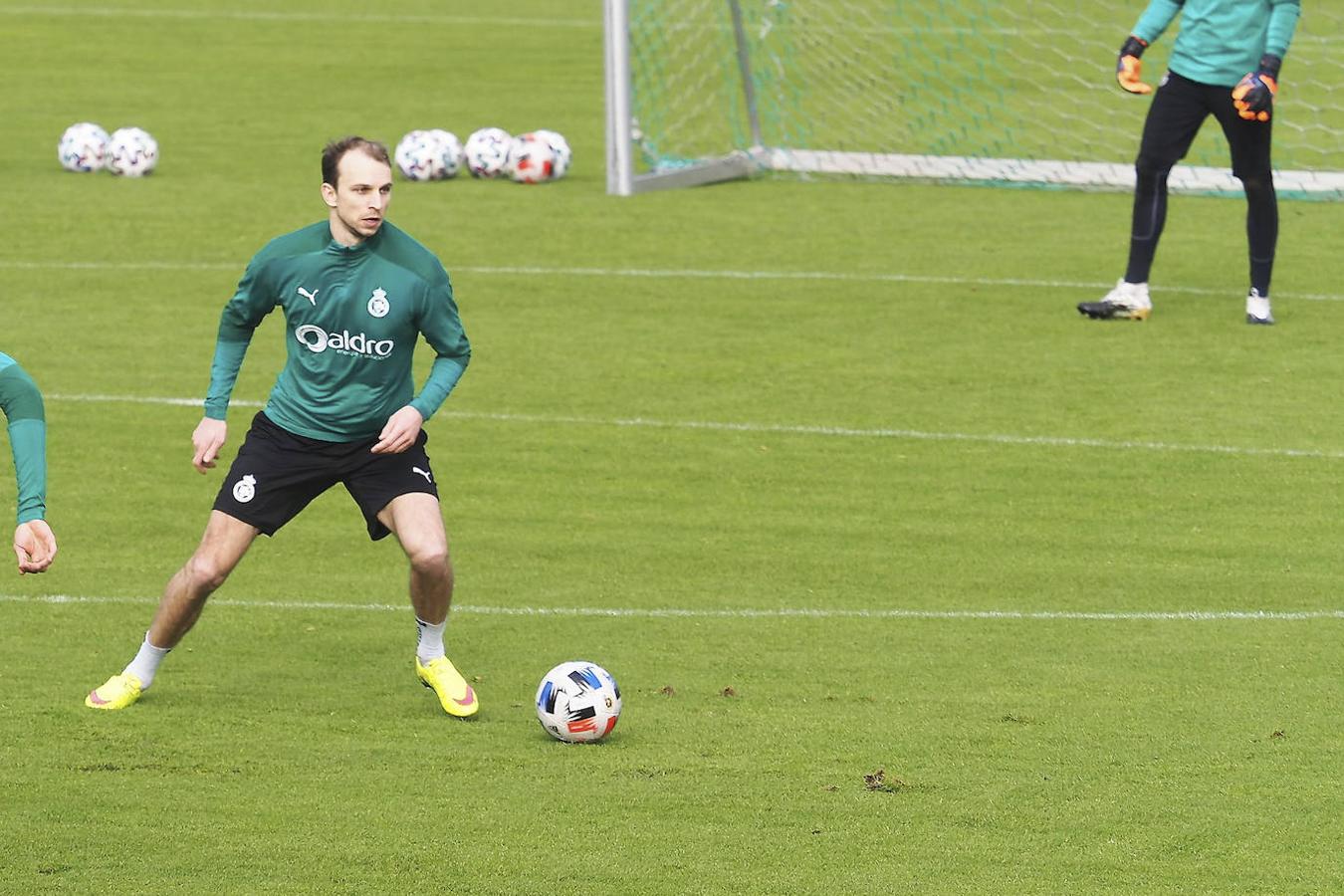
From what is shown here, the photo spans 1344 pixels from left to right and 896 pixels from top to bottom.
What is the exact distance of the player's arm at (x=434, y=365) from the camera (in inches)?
297

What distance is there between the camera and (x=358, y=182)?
24.6 feet

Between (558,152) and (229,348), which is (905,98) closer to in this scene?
(558,152)

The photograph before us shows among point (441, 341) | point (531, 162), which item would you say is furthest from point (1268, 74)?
point (531, 162)

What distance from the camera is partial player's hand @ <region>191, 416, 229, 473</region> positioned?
25.2ft

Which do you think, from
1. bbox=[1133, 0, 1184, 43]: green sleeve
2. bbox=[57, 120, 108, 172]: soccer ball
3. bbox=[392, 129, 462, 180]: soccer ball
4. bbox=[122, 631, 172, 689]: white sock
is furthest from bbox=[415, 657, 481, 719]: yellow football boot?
bbox=[57, 120, 108, 172]: soccer ball

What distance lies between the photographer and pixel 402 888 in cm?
630

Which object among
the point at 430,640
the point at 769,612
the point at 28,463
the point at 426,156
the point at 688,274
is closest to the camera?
the point at 28,463

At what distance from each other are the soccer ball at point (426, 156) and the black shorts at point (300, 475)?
1169 centimetres

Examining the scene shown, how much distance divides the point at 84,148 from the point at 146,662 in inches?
493

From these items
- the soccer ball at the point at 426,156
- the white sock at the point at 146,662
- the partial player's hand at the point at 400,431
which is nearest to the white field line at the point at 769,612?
the white sock at the point at 146,662

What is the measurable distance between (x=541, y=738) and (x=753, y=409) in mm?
4926

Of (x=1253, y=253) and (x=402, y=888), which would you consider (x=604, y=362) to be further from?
(x=402, y=888)

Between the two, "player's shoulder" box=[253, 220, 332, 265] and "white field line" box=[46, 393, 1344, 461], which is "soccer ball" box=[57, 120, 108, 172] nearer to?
"white field line" box=[46, 393, 1344, 461]

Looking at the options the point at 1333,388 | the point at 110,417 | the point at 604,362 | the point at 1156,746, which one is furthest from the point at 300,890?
the point at 1333,388
